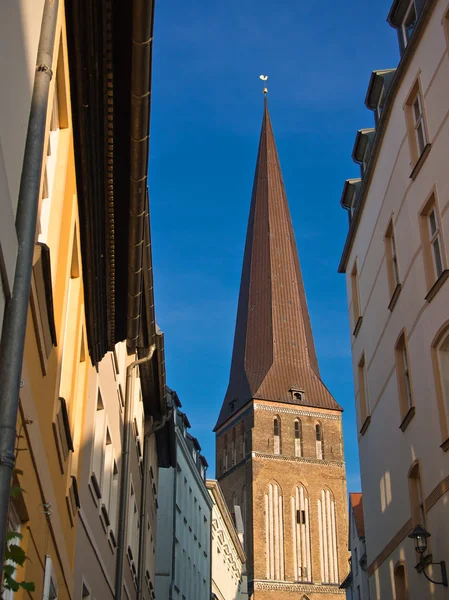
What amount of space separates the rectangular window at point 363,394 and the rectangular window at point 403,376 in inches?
134

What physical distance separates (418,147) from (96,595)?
9018mm

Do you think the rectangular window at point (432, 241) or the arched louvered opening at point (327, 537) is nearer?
the rectangular window at point (432, 241)

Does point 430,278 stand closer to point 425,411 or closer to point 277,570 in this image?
point 425,411

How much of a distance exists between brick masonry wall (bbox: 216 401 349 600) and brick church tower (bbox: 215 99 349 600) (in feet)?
0.28

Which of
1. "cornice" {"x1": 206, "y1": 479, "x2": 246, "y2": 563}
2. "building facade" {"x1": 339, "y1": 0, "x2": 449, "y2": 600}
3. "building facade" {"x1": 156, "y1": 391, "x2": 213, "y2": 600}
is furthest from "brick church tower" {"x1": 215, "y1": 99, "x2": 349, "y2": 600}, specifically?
"building facade" {"x1": 339, "y1": 0, "x2": 449, "y2": 600}

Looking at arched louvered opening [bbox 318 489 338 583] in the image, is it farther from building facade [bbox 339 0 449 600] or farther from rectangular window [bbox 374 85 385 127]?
rectangular window [bbox 374 85 385 127]

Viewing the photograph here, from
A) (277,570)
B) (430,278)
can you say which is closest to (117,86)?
(430,278)

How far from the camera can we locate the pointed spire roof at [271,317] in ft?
259

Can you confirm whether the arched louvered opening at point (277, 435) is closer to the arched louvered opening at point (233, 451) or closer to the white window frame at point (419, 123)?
the arched louvered opening at point (233, 451)

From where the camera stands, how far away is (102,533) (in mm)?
12305

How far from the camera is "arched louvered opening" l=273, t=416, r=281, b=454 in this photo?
76.7 metres

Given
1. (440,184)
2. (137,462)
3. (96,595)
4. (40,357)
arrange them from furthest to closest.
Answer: (137,462)
(440,184)
(96,595)
(40,357)

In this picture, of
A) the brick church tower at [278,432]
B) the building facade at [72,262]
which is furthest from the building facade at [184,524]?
the brick church tower at [278,432]

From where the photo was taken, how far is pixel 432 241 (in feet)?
47.8
